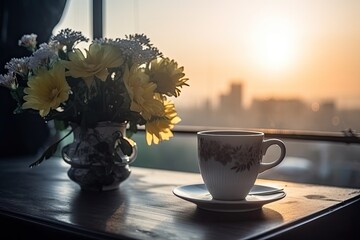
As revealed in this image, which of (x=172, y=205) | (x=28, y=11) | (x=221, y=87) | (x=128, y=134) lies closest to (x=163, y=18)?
(x=221, y=87)

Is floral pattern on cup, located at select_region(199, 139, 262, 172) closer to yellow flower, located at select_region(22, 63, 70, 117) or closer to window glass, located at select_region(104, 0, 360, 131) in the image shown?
yellow flower, located at select_region(22, 63, 70, 117)

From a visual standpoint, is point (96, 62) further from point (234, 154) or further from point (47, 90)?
point (234, 154)

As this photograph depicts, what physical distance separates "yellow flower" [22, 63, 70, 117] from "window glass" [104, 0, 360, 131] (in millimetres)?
850

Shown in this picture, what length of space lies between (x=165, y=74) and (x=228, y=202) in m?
0.36

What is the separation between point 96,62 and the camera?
114 centimetres

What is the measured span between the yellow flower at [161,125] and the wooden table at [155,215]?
0.13m

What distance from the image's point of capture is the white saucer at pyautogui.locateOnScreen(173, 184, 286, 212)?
1015 millimetres

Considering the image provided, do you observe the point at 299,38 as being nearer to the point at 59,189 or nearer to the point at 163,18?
the point at 163,18

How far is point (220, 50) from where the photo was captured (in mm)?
1931

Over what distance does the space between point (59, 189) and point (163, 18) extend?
3.19 feet

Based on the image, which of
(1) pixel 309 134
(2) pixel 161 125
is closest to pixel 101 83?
(2) pixel 161 125

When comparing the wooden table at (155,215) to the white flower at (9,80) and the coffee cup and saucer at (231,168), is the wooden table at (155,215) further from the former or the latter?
the white flower at (9,80)

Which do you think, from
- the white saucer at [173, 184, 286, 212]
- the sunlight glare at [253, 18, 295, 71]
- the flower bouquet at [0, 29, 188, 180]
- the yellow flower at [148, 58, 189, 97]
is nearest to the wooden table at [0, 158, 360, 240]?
the white saucer at [173, 184, 286, 212]

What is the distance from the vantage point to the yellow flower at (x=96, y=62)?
1.13 meters
